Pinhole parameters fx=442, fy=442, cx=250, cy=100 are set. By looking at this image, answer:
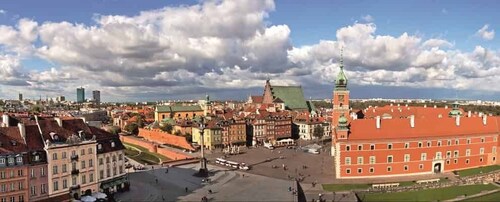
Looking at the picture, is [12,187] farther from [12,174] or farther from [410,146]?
[410,146]

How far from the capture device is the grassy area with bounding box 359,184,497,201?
2096 inches

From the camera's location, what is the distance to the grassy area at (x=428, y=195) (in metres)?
53.2

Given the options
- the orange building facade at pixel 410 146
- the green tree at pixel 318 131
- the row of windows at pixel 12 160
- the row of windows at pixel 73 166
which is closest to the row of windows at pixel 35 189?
the row of windows at pixel 73 166

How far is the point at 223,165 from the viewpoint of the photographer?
76.7 meters

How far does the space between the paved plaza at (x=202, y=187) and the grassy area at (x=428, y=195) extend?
10850 mm

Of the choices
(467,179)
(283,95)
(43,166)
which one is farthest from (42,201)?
(283,95)

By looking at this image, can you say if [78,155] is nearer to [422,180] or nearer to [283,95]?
[422,180]

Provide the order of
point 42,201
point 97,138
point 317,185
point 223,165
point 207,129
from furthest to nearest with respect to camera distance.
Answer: point 207,129 < point 223,165 < point 317,185 < point 97,138 < point 42,201

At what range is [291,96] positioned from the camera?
157 metres

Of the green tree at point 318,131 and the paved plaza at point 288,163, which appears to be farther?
the green tree at point 318,131

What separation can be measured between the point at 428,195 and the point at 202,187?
28.6 metres

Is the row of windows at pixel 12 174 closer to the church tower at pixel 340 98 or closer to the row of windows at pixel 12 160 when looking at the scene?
the row of windows at pixel 12 160

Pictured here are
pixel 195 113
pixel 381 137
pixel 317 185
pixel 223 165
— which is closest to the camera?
pixel 317 185

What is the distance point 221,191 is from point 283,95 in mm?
101159
